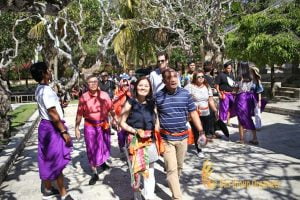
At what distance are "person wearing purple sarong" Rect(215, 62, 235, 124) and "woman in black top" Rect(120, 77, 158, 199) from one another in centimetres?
501

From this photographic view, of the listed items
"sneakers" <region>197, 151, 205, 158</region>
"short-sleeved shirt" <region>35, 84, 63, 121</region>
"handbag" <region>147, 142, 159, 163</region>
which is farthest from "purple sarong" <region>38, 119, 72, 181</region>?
"sneakers" <region>197, 151, 205, 158</region>

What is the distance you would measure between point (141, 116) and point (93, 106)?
4.67 feet

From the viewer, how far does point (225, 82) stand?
9.50 metres

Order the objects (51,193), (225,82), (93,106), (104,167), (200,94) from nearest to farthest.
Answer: (51,193) → (93,106) → (104,167) → (200,94) → (225,82)

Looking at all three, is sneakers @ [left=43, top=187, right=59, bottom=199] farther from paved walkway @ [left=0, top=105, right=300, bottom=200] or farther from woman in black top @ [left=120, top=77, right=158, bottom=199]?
woman in black top @ [left=120, top=77, right=158, bottom=199]

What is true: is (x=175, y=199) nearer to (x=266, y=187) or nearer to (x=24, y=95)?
(x=266, y=187)

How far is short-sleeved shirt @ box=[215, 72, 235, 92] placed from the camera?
31.1 feet

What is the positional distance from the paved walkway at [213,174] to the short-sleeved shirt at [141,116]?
3.59 feet

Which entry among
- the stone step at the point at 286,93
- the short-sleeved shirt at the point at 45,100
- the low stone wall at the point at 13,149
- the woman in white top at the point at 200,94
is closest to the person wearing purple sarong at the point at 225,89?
the woman in white top at the point at 200,94

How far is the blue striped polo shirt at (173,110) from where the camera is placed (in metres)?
4.72

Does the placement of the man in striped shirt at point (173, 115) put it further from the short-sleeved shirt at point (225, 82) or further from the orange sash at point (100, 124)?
the short-sleeved shirt at point (225, 82)

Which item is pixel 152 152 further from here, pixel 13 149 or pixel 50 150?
pixel 13 149

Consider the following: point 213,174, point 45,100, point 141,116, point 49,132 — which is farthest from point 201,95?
point 45,100

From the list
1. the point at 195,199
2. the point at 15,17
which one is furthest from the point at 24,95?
the point at 195,199
